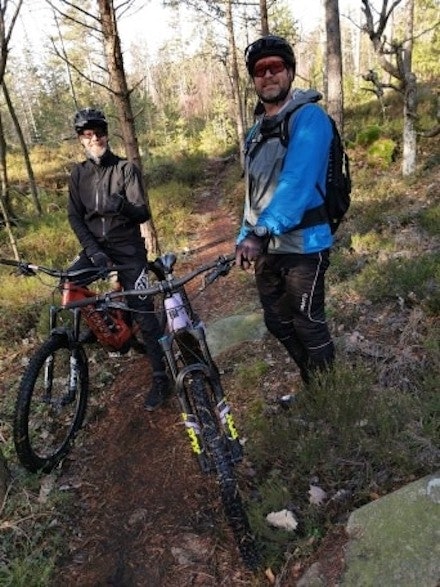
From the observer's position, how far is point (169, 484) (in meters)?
3.68

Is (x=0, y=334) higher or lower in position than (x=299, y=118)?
lower

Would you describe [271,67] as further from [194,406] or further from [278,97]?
[194,406]

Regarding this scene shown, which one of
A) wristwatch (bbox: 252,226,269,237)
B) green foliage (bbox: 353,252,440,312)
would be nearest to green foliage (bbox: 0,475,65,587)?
wristwatch (bbox: 252,226,269,237)

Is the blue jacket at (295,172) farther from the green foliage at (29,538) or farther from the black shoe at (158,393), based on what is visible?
the green foliage at (29,538)

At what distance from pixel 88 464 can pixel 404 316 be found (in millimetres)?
3463

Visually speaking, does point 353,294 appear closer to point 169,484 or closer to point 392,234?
point 392,234

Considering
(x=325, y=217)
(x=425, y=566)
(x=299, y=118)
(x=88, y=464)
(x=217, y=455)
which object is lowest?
(x=88, y=464)

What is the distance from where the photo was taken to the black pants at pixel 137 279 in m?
4.77

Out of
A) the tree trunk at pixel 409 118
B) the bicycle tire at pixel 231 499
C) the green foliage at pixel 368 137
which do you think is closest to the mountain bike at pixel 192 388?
the bicycle tire at pixel 231 499

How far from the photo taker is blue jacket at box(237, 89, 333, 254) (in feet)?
9.66

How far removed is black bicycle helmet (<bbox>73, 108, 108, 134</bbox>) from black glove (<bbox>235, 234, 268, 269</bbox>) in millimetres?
2304

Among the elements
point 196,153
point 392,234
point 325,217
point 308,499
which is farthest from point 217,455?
point 196,153

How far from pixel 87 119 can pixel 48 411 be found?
2.75 meters

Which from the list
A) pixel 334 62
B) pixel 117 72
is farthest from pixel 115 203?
pixel 334 62
